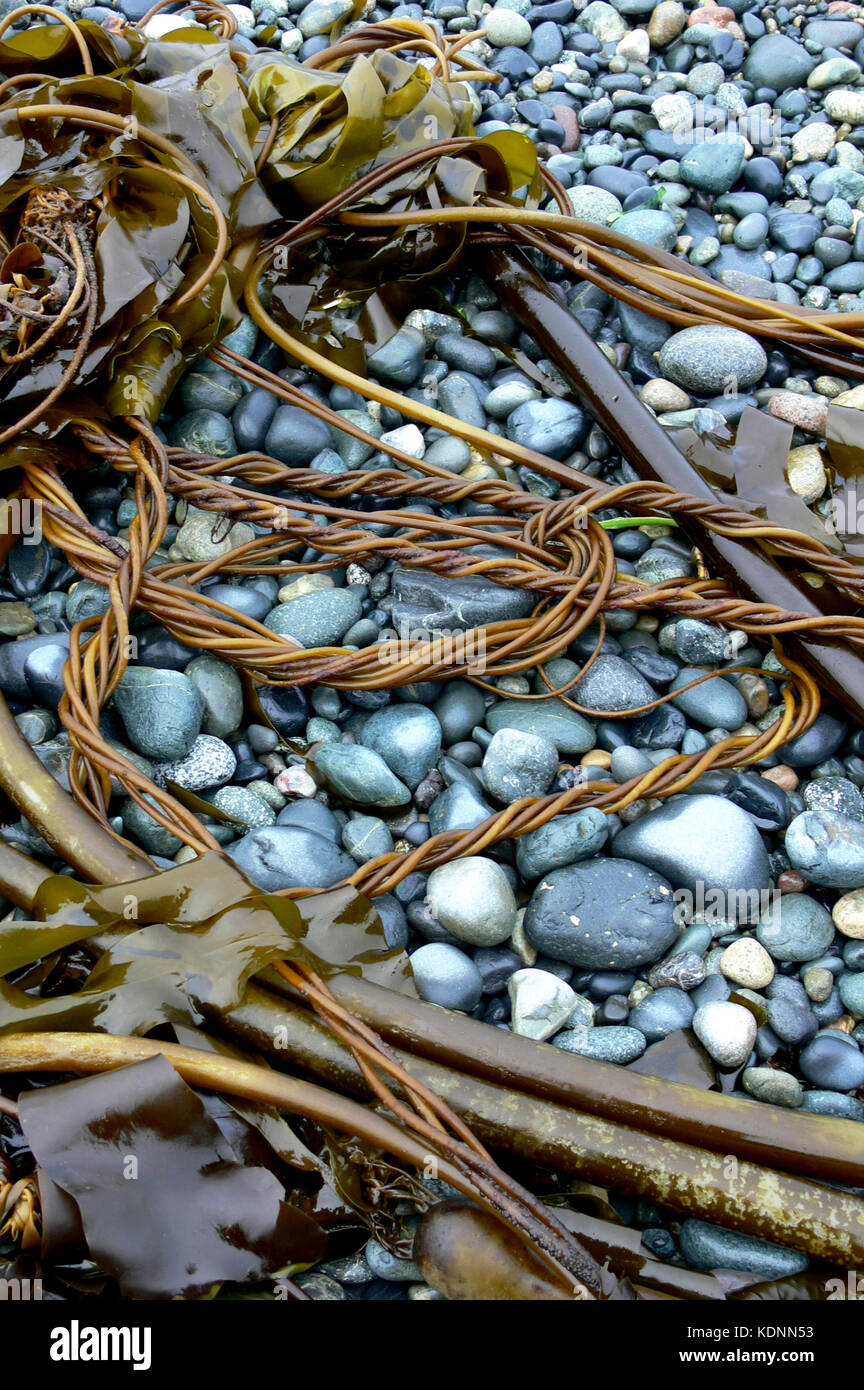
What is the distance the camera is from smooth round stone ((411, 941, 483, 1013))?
1.67 meters

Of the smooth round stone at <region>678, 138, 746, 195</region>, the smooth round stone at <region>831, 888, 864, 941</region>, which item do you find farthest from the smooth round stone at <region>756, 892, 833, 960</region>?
the smooth round stone at <region>678, 138, 746, 195</region>

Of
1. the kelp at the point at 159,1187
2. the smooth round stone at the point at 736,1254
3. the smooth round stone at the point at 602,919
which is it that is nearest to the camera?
the kelp at the point at 159,1187

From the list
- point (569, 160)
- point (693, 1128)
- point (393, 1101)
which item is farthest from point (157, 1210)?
point (569, 160)

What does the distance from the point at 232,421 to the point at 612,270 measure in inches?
41.0

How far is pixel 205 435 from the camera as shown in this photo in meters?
2.22

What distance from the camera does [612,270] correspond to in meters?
2.41

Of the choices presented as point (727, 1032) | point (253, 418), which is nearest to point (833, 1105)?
point (727, 1032)

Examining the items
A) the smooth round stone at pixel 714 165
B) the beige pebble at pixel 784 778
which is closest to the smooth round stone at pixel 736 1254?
the beige pebble at pixel 784 778

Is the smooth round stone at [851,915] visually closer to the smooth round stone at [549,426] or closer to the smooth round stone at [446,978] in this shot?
the smooth round stone at [446,978]

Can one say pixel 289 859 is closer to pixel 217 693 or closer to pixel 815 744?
pixel 217 693

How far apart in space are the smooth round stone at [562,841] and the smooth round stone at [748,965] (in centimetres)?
31

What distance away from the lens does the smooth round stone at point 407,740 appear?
1.89 metres

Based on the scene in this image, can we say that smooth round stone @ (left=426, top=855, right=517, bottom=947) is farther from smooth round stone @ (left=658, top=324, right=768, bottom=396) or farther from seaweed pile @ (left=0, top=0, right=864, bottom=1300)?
smooth round stone @ (left=658, top=324, right=768, bottom=396)

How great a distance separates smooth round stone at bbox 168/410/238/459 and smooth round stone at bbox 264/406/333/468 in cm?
10
